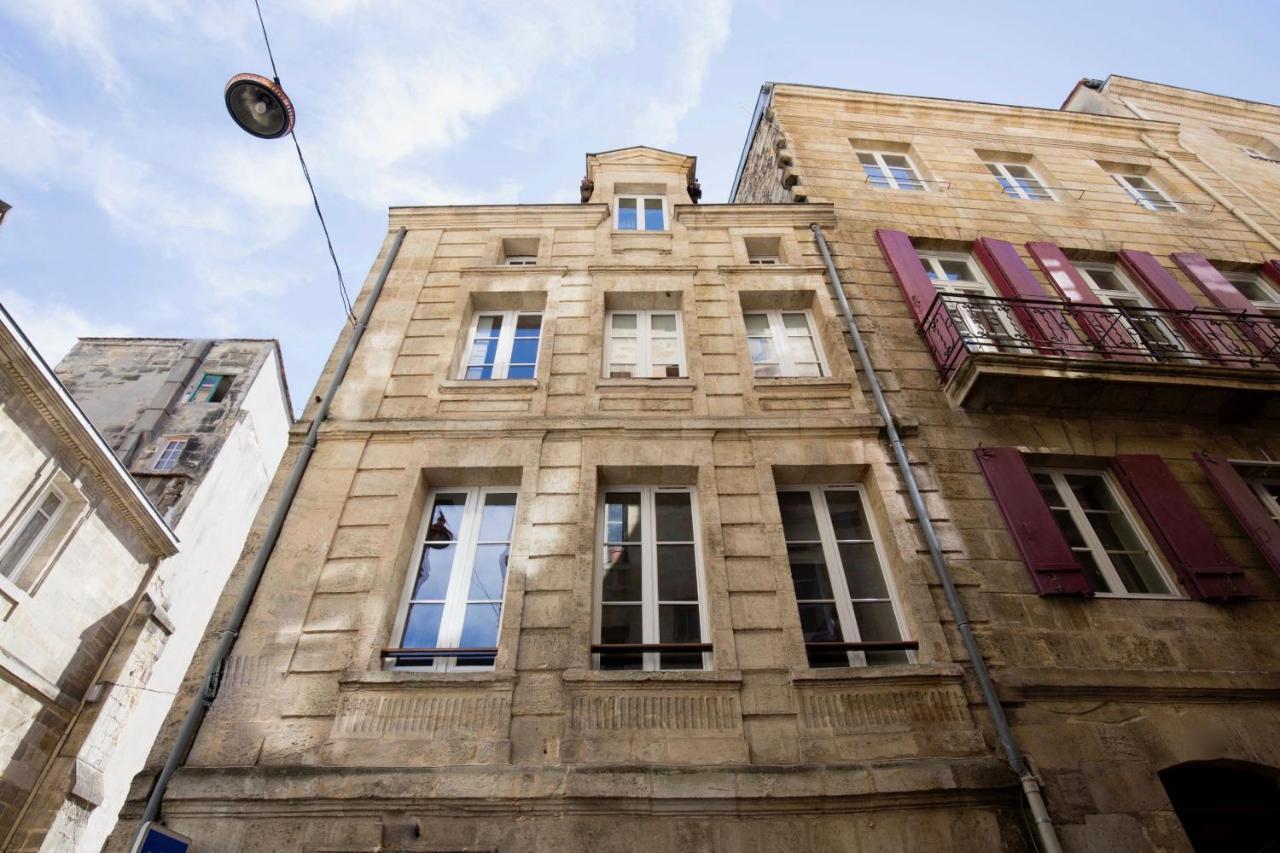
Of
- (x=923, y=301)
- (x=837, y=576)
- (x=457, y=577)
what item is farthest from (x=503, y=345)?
(x=923, y=301)

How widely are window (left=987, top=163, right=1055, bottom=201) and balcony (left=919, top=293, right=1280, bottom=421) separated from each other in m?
3.67

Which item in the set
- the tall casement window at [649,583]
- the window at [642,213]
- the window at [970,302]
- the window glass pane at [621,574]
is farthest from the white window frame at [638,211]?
the window glass pane at [621,574]

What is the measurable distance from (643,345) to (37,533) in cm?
919

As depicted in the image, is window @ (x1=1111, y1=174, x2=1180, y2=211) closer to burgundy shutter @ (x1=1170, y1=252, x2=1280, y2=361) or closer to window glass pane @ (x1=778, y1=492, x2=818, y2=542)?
burgundy shutter @ (x1=1170, y1=252, x2=1280, y2=361)

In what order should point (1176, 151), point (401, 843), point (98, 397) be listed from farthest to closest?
point (98, 397), point (1176, 151), point (401, 843)

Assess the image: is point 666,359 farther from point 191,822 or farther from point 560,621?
point 191,822

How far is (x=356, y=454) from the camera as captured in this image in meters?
6.31

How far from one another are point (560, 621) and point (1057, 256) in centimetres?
821

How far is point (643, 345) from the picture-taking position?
7.88 m

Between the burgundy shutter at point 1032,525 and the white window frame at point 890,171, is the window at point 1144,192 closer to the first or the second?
the white window frame at point 890,171

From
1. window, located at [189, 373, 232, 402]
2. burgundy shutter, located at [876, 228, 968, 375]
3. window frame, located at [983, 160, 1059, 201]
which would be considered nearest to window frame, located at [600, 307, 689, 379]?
burgundy shutter, located at [876, 228, 968, 375]

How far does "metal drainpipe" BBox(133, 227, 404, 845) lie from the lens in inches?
166

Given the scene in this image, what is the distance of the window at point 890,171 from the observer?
1081cm

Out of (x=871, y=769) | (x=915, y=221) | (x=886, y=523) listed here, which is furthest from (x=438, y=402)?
(x=915, y=221)
